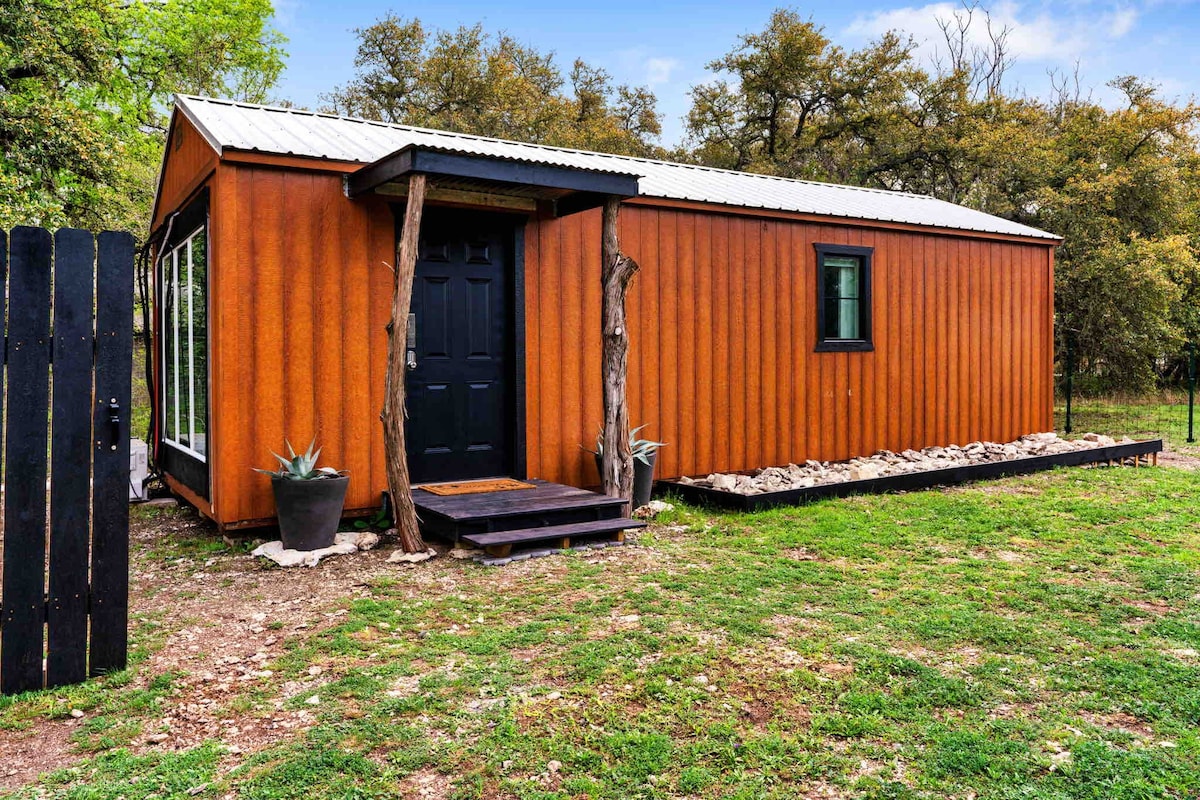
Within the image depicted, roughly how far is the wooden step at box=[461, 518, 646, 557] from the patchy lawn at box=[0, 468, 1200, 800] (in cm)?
19

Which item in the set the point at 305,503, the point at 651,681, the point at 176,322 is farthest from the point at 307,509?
the point at 651,681

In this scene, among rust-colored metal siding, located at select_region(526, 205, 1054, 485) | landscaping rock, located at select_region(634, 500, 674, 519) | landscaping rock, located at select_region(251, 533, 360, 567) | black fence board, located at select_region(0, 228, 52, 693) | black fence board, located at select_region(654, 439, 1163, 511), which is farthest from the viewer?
rust-colored metal siding, located at select_region(526, 205, 1054, 485)

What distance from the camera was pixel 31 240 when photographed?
2.81 metres

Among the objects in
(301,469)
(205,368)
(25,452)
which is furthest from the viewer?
(205,368)

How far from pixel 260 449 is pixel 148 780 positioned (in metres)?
3.21

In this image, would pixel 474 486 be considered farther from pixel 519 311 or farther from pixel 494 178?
pixel 494 178

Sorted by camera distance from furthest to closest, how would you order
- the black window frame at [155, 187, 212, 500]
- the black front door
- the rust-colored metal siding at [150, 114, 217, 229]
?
the black front door
the rust-colored metal siding at [150, 114, 217, 229]
the black window frame at [155, 187, 212, 500]

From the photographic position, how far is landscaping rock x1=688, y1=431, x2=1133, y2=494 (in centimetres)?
692

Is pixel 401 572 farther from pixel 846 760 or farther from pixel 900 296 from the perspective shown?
pixel 900 296

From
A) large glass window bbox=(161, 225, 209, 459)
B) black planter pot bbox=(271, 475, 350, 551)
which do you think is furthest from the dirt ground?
large glass window bbox=(161, 225, 209, 459)

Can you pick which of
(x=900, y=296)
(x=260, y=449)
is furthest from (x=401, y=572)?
(x=900, y=296)

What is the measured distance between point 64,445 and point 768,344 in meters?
5.93

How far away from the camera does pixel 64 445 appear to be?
2883 millimetres

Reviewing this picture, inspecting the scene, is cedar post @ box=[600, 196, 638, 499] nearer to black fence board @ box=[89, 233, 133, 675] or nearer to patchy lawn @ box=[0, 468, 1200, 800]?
patchy lawn @ box=[0, 468, 1200, 800]
